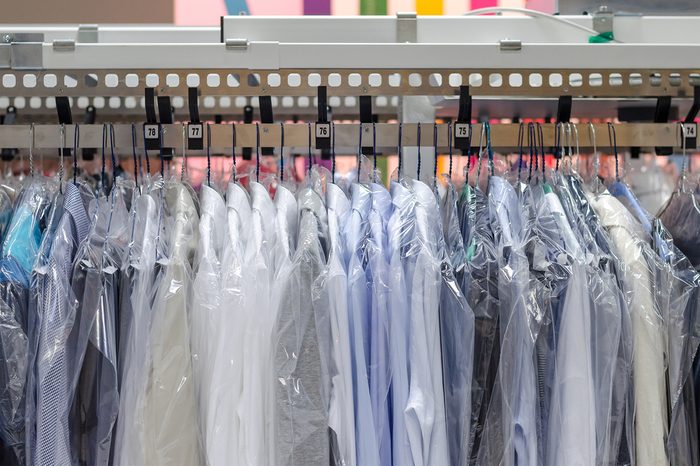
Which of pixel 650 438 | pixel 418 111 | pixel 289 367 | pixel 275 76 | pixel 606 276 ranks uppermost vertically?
pixel 275 76

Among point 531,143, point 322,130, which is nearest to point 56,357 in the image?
point 322,130

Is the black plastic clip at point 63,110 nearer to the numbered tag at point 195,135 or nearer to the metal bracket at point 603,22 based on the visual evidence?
the numbered tag at point 195,135

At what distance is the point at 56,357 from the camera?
1311 millimetres

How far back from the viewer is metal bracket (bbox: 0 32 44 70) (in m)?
1.53

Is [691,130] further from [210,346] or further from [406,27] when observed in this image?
[210,346]

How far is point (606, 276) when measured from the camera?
1.40 metres

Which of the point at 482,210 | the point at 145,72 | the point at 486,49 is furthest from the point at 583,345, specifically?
the point at 145,72

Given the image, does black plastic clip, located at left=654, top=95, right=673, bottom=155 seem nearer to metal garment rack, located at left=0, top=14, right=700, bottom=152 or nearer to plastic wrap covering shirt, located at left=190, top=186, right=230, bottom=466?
metal garment rack, located at left=0, top=14, right=700, bottom=152

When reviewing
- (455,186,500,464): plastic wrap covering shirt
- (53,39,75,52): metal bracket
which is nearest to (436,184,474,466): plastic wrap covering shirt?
(455,186,500,464): plastic wrap covering shirt

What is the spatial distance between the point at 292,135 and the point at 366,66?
19 cm

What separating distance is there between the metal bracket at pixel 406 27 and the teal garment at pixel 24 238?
2.59ft

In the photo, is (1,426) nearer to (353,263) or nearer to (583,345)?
(353,263)

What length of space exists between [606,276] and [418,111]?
742 mm

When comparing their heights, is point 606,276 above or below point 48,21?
below
